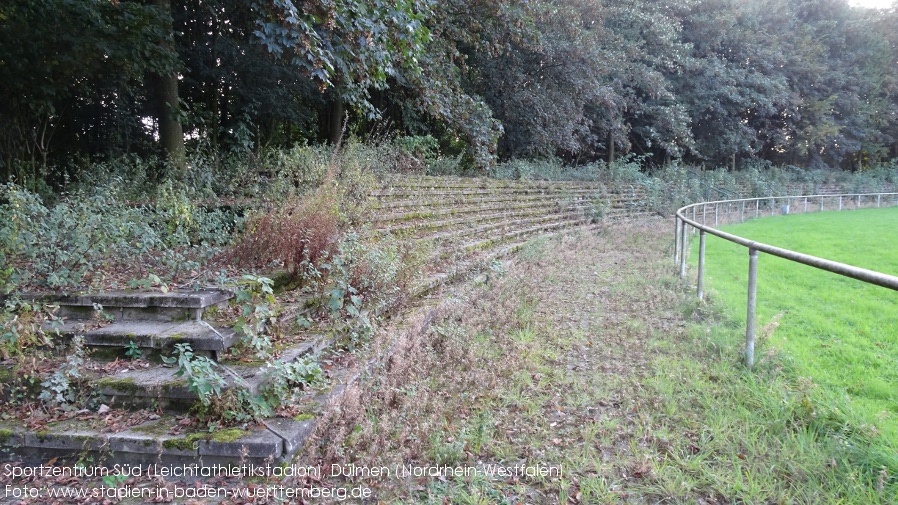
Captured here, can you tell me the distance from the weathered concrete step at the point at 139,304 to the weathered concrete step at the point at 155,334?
6 centimetres

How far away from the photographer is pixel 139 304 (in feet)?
12.0

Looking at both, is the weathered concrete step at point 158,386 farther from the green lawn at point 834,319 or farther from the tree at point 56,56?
the tree at point 56,56

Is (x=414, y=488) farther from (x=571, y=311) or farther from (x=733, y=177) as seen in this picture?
(x=733, y=177)

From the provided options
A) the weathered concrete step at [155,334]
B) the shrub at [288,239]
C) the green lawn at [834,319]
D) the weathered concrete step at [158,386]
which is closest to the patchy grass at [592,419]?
the green lawn at [834,319]

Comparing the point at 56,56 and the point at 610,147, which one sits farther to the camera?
the point at 610,147

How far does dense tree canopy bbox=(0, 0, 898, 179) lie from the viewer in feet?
26.5

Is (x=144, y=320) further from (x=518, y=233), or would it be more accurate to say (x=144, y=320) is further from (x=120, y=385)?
(x=518, y=233)

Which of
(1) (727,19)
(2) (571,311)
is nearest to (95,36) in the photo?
(2) (571,311)

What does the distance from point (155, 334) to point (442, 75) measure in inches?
405

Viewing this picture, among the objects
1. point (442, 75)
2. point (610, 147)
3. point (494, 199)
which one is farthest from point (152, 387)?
point (610, 147)

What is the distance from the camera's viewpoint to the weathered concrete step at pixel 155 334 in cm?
329

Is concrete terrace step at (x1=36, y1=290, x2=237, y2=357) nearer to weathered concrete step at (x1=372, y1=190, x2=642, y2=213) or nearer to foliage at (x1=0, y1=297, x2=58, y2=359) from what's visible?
foliage at (x1=0, y1=297, x2=58, y2=359)

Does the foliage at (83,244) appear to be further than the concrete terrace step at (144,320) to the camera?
Yes

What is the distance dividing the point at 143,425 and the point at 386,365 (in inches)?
62.9
